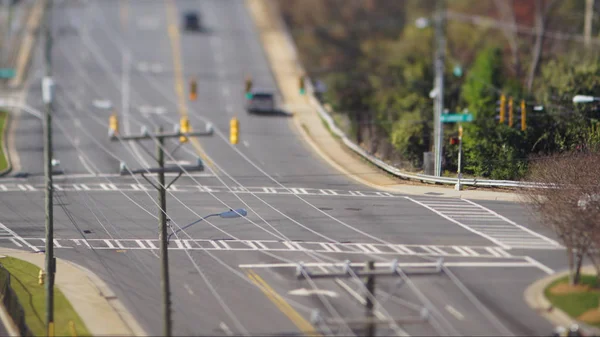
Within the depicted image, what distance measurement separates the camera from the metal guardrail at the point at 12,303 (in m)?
40.1

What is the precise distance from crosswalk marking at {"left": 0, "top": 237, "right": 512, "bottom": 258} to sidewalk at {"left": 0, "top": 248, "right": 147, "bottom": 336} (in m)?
2.46

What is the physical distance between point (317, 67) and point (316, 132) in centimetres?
4264

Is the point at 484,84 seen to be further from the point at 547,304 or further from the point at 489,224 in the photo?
the point at 547,304

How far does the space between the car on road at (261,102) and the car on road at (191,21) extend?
40172mm

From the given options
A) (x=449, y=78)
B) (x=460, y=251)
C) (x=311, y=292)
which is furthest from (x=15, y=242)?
(x=449, y=78)

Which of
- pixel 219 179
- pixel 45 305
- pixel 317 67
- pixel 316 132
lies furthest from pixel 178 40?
pixel 45 305

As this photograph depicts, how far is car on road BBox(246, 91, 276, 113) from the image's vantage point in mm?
85125

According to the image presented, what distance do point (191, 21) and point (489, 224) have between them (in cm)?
7749

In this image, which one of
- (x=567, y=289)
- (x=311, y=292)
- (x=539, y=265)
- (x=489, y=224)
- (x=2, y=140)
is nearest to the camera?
(x=567, y=289)

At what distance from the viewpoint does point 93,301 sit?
142 feet

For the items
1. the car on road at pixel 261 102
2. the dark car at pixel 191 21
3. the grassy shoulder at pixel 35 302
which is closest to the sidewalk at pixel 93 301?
the grassy shoulder at pixel 35 302

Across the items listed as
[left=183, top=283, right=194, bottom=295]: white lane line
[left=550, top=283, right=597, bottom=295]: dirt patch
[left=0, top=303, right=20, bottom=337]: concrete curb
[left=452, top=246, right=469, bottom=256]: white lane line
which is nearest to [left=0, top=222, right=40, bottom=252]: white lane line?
[left=0, top=303, right=20, bottom=337]: concrete curb

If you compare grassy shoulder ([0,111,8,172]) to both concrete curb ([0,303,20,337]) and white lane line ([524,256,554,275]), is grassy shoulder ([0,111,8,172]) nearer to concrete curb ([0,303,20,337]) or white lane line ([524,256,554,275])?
concrete curb ([0,303,20,337])

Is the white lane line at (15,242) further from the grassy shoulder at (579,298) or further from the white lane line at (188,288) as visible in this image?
the grassy shoulder at (579,298)
